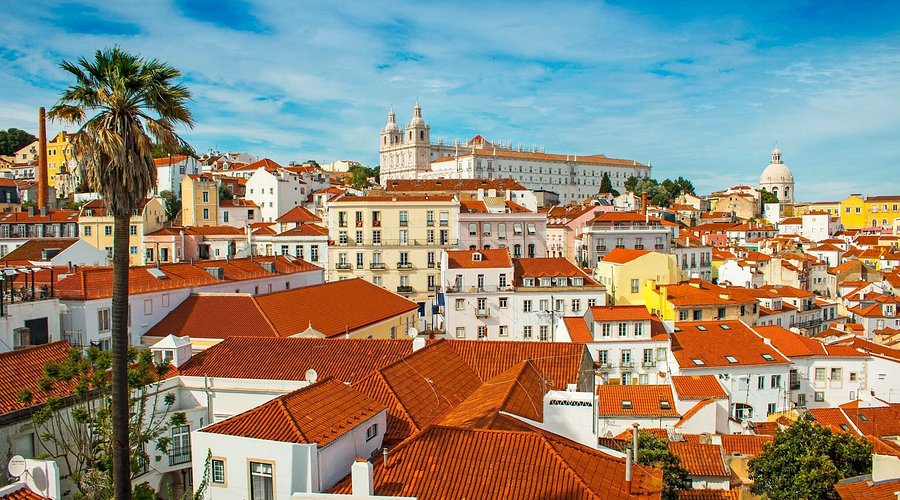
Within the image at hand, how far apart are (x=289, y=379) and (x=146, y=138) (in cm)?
1045

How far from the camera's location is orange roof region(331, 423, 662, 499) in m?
11.1

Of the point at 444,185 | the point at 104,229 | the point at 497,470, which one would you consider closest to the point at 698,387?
the point at 497,470

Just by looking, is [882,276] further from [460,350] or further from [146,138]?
[146,138]

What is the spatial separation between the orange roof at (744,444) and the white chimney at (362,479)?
17836 millimetres

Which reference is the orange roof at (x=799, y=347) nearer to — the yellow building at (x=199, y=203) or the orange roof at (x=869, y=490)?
the orange roof at (x=869, y=490)

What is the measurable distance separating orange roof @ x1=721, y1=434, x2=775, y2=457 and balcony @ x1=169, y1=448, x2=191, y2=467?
1783 cm

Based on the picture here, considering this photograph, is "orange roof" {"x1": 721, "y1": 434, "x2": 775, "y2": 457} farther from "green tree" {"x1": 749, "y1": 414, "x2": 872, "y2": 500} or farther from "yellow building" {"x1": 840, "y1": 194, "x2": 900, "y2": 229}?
"yellow building" {"x1": 840, "y1": 194, "x2": 900, "y2": 229}

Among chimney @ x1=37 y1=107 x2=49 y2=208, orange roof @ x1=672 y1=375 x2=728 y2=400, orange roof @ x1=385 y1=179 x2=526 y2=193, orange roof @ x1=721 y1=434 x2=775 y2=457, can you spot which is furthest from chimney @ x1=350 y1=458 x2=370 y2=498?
orange roof @ x1=385 y1=179 x2=526 y2=193

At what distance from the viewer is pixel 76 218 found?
5894 cm

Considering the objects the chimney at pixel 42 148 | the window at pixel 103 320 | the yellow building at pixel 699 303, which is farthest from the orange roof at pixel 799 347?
the chimney at pixel 42 148

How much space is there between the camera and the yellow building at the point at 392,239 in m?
52.8

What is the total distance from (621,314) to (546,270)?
8203 millimetres

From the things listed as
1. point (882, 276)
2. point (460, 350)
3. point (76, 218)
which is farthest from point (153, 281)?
point (882, 276)

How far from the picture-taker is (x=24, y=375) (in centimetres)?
1652
